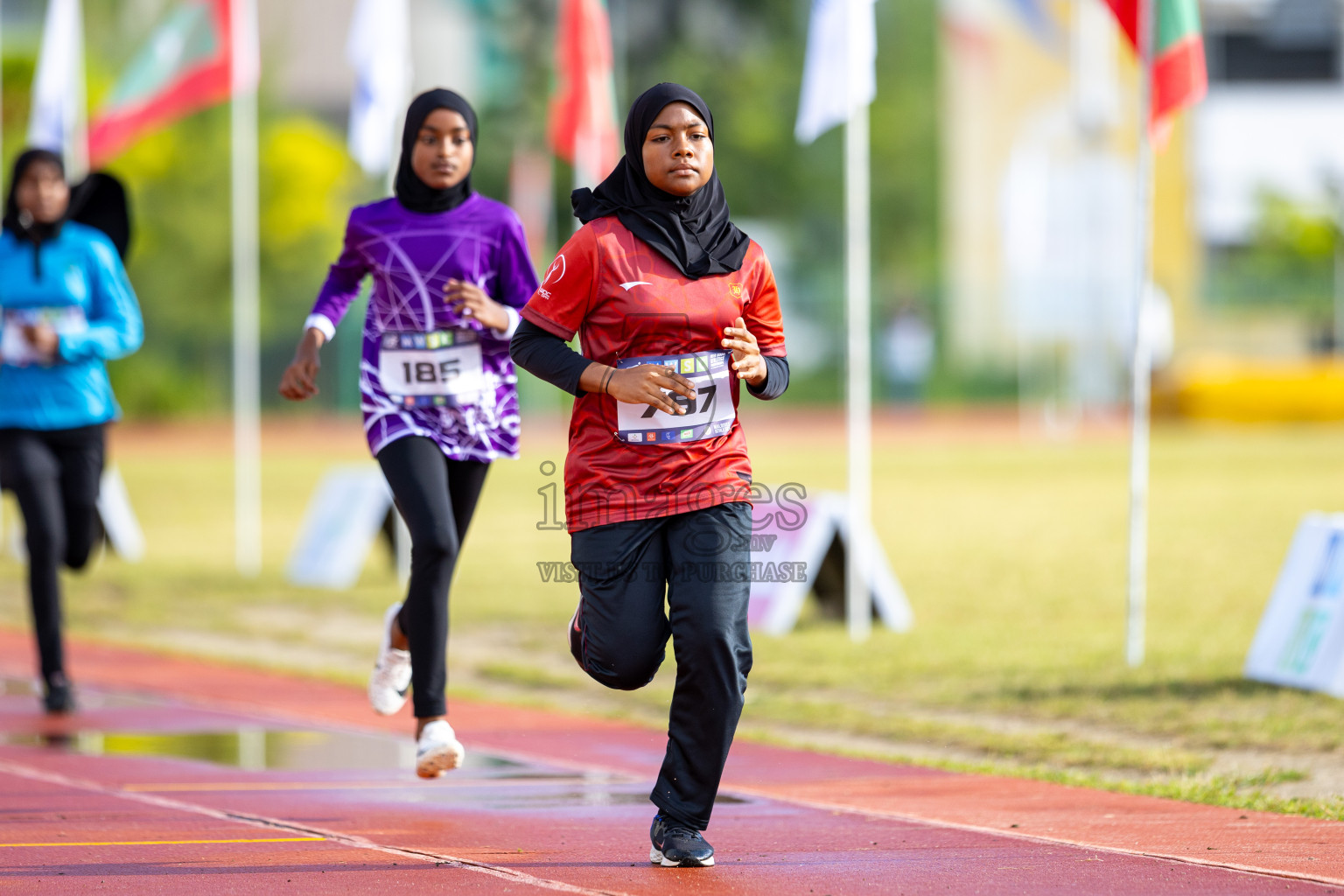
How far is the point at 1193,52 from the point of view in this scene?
9.23 metres

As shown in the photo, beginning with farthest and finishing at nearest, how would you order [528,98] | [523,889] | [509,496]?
[528,98]
[509,496]
[523,889]

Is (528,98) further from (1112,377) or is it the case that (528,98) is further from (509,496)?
(509,496)

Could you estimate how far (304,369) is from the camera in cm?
641

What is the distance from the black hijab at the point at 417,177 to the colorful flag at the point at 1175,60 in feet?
13.8

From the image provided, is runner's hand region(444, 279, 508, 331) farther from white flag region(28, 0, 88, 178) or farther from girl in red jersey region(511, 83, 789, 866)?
white flag region(28, 0, 88, 178)

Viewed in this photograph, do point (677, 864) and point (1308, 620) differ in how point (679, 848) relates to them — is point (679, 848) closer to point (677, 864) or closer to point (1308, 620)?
point (677, 864)

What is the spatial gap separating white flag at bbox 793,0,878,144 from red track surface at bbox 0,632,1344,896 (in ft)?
14.7

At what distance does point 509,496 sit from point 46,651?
1396 cm

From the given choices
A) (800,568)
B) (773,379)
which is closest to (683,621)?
(773,379)

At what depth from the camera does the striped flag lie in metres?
14.8

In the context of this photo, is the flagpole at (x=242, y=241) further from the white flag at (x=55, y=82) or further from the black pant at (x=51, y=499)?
the black pant at (x=51, y=499)

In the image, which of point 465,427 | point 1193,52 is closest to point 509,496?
point 1193,52

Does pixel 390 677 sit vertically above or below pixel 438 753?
above

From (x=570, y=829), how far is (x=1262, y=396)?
30216mm
